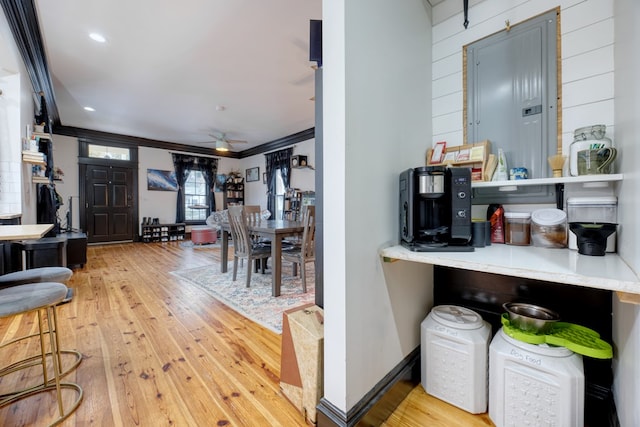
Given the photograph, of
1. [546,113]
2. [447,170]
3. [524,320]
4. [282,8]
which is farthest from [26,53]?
[524,320]

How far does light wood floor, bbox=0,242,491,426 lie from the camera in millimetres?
1305

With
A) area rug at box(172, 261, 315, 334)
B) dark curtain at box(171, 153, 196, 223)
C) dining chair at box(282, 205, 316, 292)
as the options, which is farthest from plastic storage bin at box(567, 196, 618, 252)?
dark curtain at box(171, 153, 196, 223)

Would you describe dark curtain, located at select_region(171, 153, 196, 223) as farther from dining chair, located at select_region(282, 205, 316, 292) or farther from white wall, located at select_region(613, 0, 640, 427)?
white wall, located at select_region(613, 0, 640, 427)

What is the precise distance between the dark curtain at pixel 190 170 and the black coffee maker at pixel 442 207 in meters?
7.86

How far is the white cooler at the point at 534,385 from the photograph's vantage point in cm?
107

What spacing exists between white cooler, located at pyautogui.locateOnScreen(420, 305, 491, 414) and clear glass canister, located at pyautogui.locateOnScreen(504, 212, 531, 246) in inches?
18.1

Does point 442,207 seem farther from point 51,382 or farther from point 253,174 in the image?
point 253,174

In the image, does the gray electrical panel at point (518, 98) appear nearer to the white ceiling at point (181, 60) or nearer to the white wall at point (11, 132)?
the white ceiling at point (181, 60)

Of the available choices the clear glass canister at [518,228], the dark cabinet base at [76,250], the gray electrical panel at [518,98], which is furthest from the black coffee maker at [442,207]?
the dark cabinet base at [76,250]

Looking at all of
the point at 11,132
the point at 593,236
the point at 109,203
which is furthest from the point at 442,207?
the point at 109,203

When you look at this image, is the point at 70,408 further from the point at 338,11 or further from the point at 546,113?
the point at 546,113

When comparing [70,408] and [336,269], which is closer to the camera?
[336,269]

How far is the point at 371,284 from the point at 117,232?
7848mm

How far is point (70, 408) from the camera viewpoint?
134 cm
